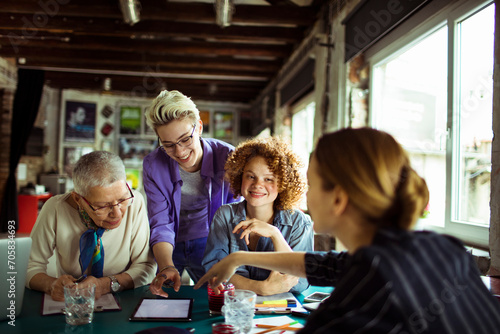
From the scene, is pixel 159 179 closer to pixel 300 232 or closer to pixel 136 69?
pixel 300 232

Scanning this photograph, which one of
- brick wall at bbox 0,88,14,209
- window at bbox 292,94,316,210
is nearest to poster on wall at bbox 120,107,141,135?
brick wall at bbox 0,88,14,209

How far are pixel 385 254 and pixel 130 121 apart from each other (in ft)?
30.3

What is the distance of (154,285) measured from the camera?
1.64 metres

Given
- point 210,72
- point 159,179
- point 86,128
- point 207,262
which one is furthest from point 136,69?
point 207,262

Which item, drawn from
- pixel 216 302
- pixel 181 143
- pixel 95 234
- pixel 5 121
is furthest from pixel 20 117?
pixel 216 302

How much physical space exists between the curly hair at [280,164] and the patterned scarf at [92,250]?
78 cm

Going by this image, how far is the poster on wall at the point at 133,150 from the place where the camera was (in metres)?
9.30

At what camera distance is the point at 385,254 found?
30.2 inches

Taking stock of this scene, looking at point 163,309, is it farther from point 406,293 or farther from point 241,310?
point 406,293

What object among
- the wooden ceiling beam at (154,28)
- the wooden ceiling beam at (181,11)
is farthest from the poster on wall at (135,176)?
the wooden ceiling beam at (181,11)

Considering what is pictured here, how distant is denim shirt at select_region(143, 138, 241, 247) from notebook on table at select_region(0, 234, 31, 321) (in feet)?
2.72

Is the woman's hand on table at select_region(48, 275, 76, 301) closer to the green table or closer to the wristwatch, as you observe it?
the green table

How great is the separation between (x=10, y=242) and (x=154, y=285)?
0.59 meters

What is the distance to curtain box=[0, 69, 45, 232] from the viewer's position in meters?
6.61
